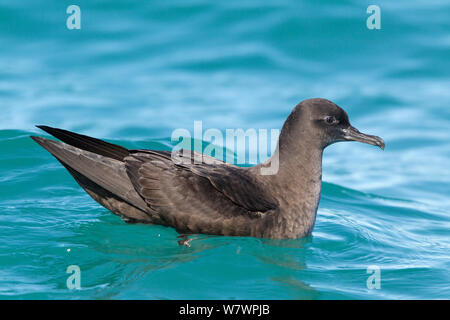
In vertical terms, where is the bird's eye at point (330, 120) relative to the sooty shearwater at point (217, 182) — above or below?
above

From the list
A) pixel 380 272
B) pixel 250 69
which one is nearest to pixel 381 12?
pixel 250 69

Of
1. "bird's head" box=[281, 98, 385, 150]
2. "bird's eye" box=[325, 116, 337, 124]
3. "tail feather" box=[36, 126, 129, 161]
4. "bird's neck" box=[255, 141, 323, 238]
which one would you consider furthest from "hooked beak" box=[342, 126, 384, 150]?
"tail feather" box=[36, 126, 129, 161]

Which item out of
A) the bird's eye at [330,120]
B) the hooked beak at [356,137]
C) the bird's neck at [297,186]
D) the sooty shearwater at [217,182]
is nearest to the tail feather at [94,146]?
the sooty shearwater at [217,182]

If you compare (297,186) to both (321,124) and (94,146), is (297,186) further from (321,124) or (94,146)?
(94,146)

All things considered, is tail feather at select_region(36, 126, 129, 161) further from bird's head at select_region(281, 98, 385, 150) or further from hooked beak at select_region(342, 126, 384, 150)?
hooked beak at select_region(342, 126, 384, 150)

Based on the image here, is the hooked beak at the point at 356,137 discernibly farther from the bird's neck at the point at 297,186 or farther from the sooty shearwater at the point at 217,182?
the bird's neck at the point at 297,186

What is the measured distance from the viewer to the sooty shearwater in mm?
6137

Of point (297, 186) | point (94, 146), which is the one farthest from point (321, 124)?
point (94, 146)

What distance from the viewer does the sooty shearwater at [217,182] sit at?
6137 millimetres

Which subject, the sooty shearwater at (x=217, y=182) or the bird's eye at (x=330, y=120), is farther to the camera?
the bird's eye at (x=330, y=120)
